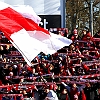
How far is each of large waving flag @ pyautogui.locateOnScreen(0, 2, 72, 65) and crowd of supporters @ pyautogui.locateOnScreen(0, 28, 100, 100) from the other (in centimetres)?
637

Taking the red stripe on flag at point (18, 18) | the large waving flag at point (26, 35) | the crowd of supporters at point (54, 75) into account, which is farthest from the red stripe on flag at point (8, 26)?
the crowd of supporters at point (54, 75)

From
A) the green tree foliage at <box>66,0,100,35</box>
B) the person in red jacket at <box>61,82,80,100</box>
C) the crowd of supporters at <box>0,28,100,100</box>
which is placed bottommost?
the person in red jacket at <box>61,82,80,100</box>

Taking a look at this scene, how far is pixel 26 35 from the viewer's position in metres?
9.44

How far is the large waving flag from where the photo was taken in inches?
354

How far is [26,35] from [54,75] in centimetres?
893

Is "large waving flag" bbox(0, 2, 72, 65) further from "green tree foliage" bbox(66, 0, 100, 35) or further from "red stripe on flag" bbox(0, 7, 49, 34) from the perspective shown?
"green tree foliage" bbox(66, 0, 100, 35)

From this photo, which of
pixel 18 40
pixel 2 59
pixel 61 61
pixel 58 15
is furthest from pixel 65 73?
pixel 18 40

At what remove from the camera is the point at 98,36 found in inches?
805

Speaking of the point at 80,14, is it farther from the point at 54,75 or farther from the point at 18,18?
the point at 18,18

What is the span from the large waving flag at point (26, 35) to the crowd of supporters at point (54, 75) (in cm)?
637

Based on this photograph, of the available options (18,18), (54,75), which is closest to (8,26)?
(18,18)

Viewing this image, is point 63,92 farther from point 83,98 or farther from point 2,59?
point 2,59

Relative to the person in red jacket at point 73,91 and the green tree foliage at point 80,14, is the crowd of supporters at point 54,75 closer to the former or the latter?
the person in red jacket at point 73,91

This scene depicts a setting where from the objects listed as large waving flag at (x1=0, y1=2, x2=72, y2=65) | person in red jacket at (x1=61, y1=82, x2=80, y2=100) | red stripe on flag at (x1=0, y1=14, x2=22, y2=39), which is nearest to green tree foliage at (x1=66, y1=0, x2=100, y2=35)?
person in red jacket at (x1=61, y1=82, x2=80, y2=100)
